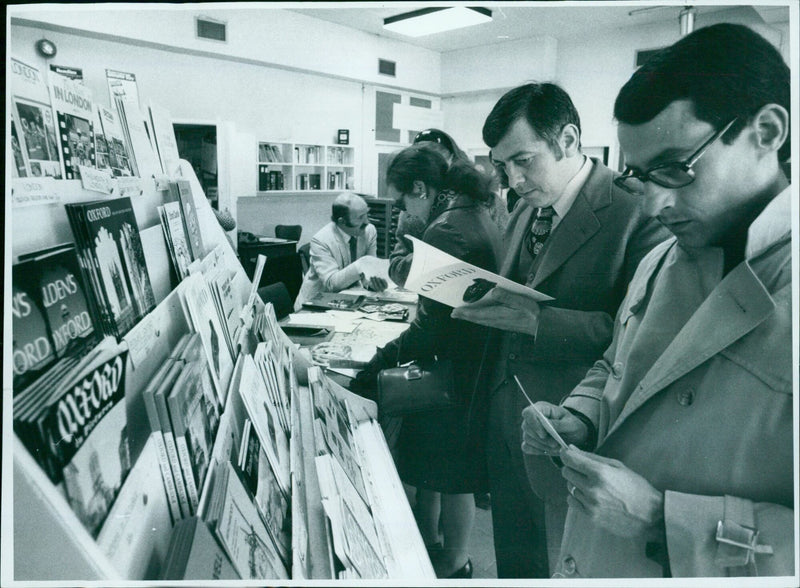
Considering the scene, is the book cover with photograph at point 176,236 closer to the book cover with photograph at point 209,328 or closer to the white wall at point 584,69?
the book cover with photograph at point 209,328

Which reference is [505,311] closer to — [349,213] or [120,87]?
[120,87]

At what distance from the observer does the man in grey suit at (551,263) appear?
123 cm

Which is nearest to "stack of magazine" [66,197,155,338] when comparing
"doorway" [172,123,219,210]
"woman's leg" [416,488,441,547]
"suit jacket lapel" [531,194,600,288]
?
"suit jacket lapel" [531,194,600,288]

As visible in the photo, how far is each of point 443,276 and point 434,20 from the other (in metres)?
1.08

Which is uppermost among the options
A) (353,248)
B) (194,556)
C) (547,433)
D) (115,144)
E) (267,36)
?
(267,36)

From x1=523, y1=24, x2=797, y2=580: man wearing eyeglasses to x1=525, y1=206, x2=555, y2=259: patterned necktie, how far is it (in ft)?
1.08

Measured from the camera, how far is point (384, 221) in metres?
3.78

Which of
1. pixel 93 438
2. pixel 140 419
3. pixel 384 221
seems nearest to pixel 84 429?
pixel 93 438

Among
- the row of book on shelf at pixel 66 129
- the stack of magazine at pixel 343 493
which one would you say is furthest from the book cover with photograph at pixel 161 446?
the row of book on shelf at pixel 66 129

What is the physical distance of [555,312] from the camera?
50.1 inches

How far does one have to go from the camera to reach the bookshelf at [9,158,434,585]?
62 cm

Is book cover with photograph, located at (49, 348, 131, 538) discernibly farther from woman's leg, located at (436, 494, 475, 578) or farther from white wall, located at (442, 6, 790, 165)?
woman's leg, located at (436, 494, 475, 578)

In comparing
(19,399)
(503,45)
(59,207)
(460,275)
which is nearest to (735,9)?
(460,275)

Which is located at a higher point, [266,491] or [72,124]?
[72,124]
